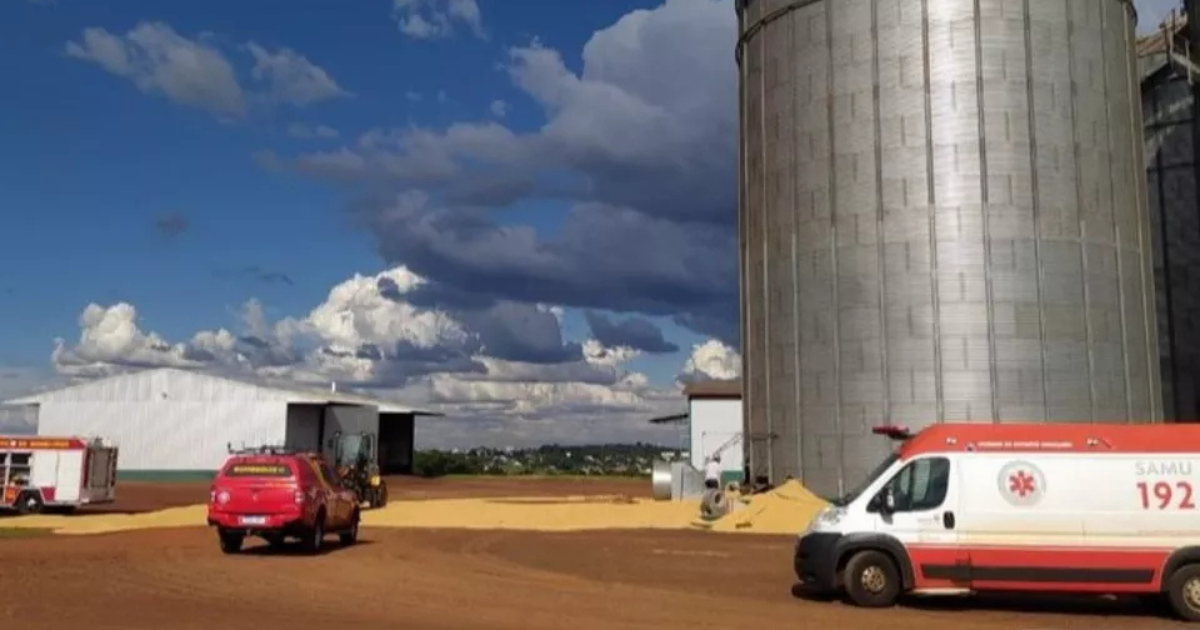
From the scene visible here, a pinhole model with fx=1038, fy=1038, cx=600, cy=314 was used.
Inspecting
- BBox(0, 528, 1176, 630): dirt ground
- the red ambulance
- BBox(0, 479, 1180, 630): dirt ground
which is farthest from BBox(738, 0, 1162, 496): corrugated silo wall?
the red ambulance

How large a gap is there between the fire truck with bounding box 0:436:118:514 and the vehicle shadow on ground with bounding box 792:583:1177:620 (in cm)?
3158

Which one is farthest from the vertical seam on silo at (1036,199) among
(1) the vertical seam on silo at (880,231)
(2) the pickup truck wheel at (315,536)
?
(2) the pickup truck wheel at (315,536)

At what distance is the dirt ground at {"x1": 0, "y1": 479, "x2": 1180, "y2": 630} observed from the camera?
1262cm

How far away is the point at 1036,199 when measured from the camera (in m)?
33.5

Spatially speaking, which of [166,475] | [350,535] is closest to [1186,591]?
[350,535]

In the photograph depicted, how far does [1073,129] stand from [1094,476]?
937 inches

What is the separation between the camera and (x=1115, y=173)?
3519 centimetres

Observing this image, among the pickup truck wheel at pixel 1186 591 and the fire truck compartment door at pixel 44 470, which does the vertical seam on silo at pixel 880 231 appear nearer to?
the pickup truck wheel at pixel 1186 591

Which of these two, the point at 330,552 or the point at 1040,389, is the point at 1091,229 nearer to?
the point at 1040,389

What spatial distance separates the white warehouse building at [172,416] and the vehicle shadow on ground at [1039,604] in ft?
195

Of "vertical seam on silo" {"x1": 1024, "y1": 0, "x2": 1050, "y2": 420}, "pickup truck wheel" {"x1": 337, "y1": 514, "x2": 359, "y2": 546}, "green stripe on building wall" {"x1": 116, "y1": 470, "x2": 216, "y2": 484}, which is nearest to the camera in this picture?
"pickup truck wheel" {"x1": 337, "y1": 514, "x2": 359, "y2": 546}

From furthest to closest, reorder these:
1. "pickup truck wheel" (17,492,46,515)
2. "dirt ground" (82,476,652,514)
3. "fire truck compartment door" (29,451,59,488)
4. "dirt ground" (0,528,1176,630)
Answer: "dirt ground" (82,476,652,514), "fire truck compartment door" (29,451,59,488), "pickup truck wheel" (17,492,46,515), "dirt ground" (0,528,1176,630)

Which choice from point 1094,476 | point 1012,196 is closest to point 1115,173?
point 1012,196

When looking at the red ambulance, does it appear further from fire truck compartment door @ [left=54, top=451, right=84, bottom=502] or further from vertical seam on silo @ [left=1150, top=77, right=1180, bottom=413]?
fire truck compartment door @ [left=54, top=451, right=84, bottom=502]
